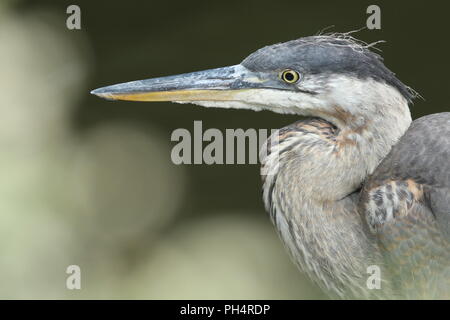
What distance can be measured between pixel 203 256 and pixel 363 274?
7.40 ft

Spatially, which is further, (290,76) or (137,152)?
(137,152)

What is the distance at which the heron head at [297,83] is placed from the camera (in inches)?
96.5

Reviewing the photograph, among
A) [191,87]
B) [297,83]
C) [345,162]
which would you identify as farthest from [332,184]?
[191,87]

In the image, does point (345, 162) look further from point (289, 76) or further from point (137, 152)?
point (137, 152)

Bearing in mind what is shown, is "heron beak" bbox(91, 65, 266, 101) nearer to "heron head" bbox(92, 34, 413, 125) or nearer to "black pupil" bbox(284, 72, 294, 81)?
"heron head" bbox(92, 34, 413, 125)

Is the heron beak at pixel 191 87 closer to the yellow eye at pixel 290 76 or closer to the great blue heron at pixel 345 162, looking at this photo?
the great blue heron at pixel 345 162

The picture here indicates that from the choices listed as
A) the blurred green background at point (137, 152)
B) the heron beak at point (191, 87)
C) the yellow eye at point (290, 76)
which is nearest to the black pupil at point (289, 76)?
the yellow eye at point (290, 76)

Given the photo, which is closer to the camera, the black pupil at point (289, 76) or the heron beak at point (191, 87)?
the black pupil at point (289, 76)

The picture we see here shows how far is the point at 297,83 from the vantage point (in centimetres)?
251

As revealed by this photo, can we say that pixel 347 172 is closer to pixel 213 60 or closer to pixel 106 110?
pixel 213 60

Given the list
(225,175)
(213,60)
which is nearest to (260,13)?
(213,60)

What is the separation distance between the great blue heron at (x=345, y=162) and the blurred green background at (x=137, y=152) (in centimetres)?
190

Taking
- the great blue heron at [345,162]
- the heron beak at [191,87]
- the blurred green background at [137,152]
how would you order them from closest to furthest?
the great blue heron at [345,162] < the heron beak at [191,87] < the blurred green background at [137,152]

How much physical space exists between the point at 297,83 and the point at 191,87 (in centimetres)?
43
